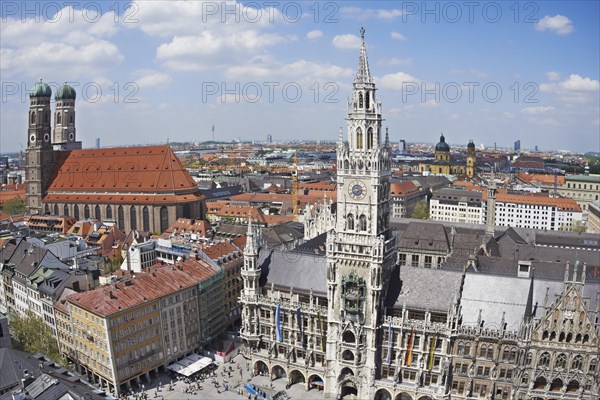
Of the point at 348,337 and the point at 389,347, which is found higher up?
the point at 348,337

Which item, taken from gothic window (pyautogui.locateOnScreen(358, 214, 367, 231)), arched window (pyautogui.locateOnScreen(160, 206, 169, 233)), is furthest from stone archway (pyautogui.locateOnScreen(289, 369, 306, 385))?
arched window (pyautogui.locateOnScreen(160, 206, 169, 233))

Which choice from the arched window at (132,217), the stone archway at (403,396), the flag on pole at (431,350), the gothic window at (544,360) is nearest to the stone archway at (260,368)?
the stone archway at (403,396)

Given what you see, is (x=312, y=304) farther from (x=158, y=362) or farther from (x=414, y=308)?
(x=158, y=362)

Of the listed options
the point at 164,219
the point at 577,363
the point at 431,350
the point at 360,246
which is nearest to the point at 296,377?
Answer: the point at 431,350

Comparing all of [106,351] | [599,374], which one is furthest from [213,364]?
[599,374]

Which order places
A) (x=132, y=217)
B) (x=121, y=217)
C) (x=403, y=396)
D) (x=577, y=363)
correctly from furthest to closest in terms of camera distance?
(x=121, y=217) < (x=132, y=217) < (x=403, y=396) < (x=577, y=363)

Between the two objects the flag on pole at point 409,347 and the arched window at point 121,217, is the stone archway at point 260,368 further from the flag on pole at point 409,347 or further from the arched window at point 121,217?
the arched window at point 121,217

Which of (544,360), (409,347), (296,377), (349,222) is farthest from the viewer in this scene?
(296,377)

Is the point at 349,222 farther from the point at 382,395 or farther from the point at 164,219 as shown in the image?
the point at 164,219
